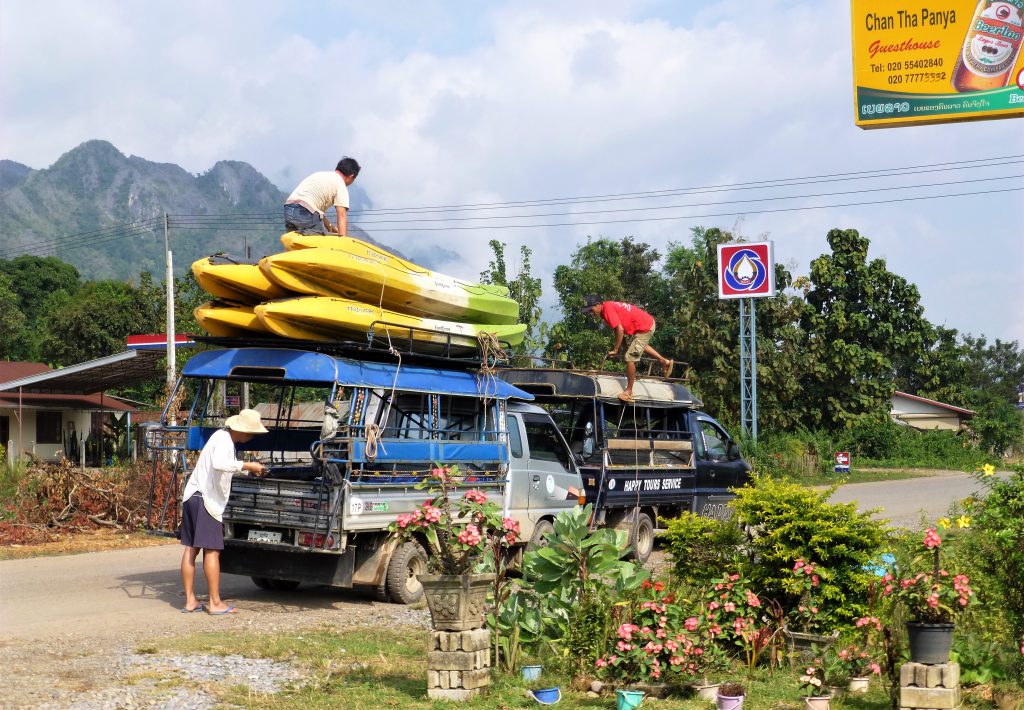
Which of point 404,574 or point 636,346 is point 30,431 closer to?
point 636,346

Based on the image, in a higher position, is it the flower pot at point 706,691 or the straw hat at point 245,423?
the straw hat at point 245,423

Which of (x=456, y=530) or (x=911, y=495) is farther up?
(x=456, y=530)

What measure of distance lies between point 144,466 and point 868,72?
42.6 feet

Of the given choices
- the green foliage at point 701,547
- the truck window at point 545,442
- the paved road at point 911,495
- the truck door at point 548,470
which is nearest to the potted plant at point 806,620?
the green foliage at point 701,547

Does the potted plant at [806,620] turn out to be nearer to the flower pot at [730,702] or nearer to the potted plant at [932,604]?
the potted plant at [932,604]

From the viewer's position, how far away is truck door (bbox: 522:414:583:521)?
41.1 feet

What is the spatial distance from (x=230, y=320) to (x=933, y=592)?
7096 millimetres

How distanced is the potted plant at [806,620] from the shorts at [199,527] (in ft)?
16.9

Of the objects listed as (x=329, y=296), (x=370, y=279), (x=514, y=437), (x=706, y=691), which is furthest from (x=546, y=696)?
(x=514, y=437)

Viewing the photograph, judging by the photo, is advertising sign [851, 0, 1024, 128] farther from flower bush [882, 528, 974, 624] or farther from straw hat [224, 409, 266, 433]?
flower bush [882, 528, 974, 624]

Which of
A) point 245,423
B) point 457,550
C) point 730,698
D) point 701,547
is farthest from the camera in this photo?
point 245,423

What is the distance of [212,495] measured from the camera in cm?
986

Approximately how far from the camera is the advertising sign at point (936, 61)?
13312mm

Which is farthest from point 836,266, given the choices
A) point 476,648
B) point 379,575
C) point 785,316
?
point 476,648
